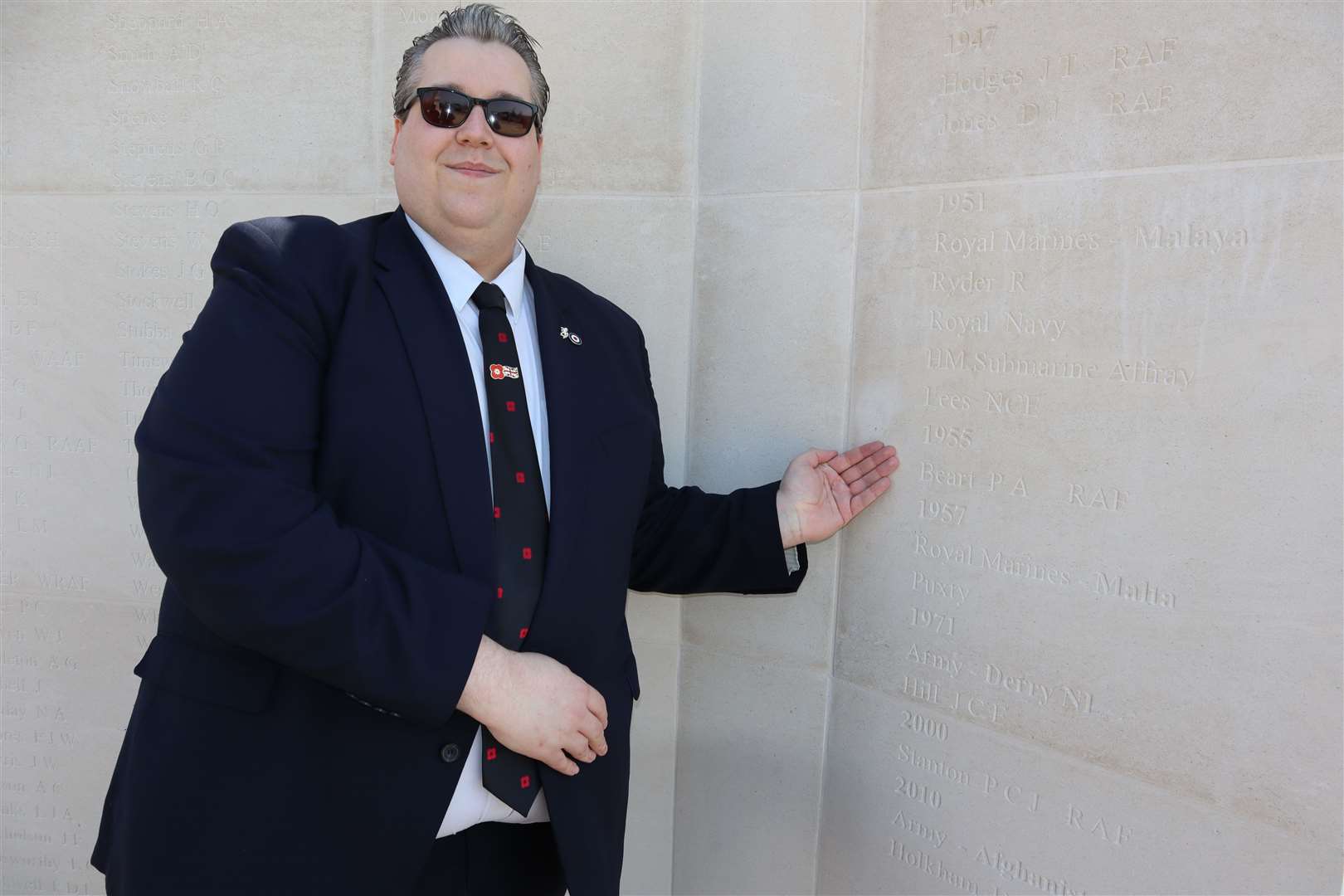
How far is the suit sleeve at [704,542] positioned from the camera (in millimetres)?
2512

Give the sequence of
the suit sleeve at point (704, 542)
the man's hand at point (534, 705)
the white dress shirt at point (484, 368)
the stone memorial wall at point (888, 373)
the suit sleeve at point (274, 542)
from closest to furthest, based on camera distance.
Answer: the suit sleeve at point (274, 542)
the man's hand at point (534, 705)
the white dress shirt at point (484, 368)
the stone memorial wall at point (888, 373)
the suit sleeve at point (704, 542)

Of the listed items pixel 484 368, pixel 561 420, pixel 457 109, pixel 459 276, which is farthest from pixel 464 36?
pixel 561 420

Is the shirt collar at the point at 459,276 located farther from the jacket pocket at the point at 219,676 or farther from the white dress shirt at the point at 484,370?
the jacket pocket at the point at 219,676

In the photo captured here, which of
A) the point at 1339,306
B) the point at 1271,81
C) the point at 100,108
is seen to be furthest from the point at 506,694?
the point at 100,108

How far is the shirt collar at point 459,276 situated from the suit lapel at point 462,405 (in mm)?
34

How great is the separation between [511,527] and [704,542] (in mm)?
729

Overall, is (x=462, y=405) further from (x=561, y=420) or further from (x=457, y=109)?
(x=457, y=109)

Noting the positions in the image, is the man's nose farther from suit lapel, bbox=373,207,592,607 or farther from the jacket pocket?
the jacket pocket

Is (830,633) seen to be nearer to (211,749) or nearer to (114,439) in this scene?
(211,749)

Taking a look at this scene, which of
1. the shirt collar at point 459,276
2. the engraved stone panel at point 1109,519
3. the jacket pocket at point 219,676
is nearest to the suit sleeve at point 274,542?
the jacket pocket at point 219,676

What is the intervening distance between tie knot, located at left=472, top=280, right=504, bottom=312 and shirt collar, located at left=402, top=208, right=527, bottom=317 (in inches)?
0.4

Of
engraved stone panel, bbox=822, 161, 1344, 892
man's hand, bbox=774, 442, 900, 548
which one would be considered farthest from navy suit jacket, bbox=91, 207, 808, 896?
engraved stone panel, bbox=822, 161, 1344, 892

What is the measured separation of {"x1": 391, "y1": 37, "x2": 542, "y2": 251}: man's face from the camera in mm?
1990

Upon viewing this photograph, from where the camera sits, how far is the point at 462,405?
6.06 feet
